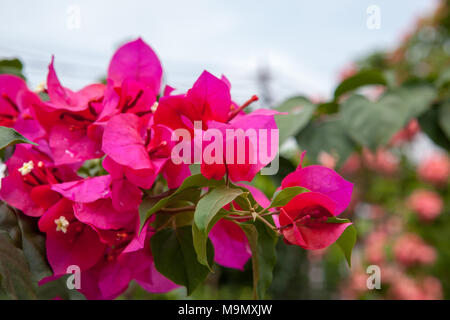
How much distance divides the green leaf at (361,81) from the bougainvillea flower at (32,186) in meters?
0.33

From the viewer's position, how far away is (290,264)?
203 cm

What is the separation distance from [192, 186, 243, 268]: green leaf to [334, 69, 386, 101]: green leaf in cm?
31

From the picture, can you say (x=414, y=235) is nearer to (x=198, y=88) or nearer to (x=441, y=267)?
(x=441, y=267)

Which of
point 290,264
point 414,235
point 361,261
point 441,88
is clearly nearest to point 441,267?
point 414,235

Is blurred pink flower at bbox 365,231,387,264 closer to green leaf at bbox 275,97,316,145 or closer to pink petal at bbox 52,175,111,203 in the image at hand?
green leaf at bbox 275,97,316,145

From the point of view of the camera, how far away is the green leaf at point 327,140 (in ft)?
1.43

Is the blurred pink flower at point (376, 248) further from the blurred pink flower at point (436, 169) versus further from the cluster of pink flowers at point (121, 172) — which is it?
the cluster of pink flowers at point (121, 172)

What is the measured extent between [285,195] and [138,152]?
9 centimetres

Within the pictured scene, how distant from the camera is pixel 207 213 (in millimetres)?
205

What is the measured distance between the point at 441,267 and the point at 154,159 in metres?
1.98

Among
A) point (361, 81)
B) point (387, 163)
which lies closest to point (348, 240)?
point (361, 81)

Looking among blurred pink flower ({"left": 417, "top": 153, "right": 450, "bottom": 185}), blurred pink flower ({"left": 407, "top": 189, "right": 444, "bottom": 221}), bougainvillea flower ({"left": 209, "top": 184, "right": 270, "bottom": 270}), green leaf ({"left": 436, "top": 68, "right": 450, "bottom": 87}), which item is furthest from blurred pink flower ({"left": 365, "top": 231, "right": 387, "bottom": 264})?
bougainvillea flower ({"left": 209, "top": 184, "right": 270, "bottom": 270})

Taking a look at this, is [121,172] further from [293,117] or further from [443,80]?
[443,80]

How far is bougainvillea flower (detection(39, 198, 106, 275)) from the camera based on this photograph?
0.26 metres
